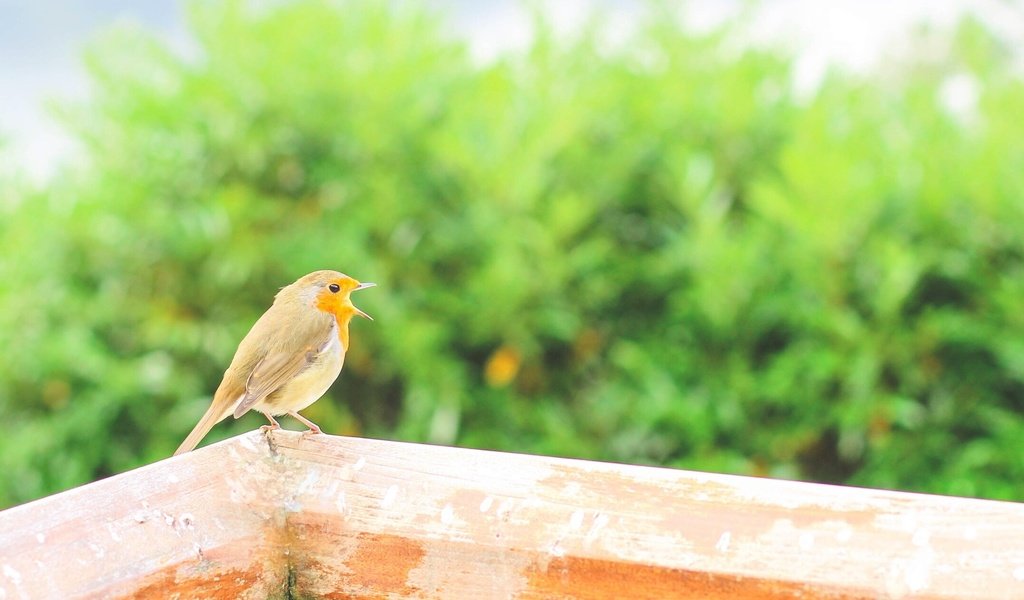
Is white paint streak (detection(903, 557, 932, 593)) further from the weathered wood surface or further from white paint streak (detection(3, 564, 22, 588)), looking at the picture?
white paint streak (detection(3, 564, 22, 588))

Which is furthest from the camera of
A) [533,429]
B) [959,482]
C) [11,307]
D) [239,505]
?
[11,307]

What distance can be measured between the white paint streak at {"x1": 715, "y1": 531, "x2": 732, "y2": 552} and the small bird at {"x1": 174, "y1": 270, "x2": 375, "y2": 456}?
2.84 feet

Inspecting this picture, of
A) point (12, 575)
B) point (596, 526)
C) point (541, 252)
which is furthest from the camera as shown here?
point (541, 252)

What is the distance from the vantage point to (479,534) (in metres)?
1.40

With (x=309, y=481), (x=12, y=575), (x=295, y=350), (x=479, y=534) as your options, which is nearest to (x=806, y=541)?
(x=479, y=534)

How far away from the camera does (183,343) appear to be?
338 centimetres

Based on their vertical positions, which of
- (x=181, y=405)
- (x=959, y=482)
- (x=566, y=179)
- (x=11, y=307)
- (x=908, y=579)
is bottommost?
(x=959, y=482)

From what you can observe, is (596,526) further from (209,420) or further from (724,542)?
(209,420)

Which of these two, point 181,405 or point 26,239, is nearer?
point 181,405

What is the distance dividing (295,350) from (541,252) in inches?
51.8

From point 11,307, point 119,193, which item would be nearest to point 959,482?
point 119,193

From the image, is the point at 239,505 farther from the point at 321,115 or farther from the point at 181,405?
the point at 321,115

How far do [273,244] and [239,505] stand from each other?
6.26 ft

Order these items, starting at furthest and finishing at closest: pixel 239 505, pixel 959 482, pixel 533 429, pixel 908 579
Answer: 1. pixel 533 429
2. pixel 959 482
3. pixel 239 505
4. pixel 908 579
